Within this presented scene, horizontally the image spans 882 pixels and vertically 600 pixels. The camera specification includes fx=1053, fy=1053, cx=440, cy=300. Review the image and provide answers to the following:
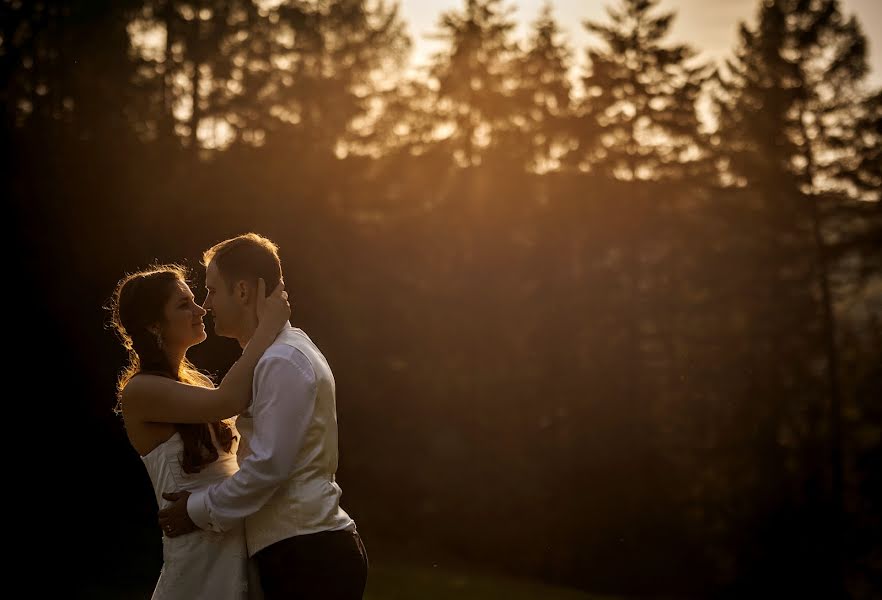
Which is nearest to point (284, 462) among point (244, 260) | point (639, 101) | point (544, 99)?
point (244, 260)

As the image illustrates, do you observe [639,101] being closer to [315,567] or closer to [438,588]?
[438,588]

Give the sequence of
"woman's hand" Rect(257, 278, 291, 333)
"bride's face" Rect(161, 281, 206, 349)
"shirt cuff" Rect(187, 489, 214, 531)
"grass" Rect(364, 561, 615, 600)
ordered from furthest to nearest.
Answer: "grass" Rect(364, 561, 615, 600), "bride's face" Rect(161, 281, 206, 349), "woman's hand" Rect(257, 278, 291, 333), "shirt cuff" Rect(187, 489, 214, 531)

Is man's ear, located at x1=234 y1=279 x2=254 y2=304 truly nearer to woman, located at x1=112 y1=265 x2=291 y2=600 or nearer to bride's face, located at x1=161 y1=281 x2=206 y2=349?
woman, located at x1=112 y1=265 x2=291 y2=600

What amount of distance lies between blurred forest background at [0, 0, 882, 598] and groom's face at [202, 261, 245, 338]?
1913 cm

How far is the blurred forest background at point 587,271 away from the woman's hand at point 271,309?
19.2 m

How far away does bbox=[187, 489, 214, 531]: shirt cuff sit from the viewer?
4105 mm

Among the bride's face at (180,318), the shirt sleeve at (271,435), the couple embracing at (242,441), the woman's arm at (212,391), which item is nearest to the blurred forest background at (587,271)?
the bride's face at (180,318)

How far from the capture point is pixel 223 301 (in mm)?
4223

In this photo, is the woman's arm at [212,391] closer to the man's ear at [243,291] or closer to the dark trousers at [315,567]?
the man's ear at [243,291]

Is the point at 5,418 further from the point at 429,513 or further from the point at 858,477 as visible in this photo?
the point at 858,477

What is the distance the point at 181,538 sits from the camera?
434 cm

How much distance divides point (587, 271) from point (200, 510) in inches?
1007

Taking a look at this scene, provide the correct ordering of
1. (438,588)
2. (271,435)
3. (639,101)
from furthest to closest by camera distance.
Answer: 1. (639,101)
2. (438,588)
3. (271,435)

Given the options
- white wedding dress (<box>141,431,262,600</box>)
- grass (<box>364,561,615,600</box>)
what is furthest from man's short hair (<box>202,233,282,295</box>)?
grass (<box>364,561,615,600</box>)
